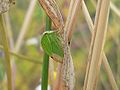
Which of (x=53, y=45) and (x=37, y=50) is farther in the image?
(x=37, y=50)

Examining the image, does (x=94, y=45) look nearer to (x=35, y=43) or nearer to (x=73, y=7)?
(x=73, y=7)

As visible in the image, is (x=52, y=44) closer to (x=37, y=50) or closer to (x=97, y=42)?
(x=97, y=42)

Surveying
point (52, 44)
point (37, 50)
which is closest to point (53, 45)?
point (52, 44)

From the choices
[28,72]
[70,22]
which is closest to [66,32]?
[70,22]

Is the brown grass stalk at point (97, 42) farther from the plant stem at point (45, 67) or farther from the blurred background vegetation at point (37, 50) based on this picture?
the blurred background vegetation at point (37, 50)

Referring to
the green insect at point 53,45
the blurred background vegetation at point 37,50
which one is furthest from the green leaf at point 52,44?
the blurred background vegetation at point 37,50

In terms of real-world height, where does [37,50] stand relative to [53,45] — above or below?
above
